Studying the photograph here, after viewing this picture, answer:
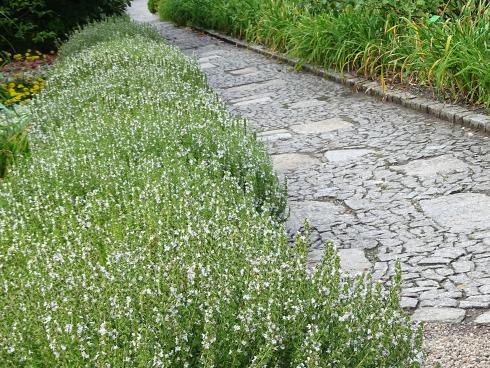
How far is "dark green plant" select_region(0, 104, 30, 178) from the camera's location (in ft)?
18.0

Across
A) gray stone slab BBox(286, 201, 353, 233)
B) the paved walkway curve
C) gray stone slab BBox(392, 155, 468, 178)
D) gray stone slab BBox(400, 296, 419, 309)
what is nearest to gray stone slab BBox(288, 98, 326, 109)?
the paved walkway curve

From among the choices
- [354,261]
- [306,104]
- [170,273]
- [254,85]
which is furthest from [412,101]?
[170,273]

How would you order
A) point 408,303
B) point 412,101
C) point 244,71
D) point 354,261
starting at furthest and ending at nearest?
point 244,71
point 412,101
point 354,261
point 408,303

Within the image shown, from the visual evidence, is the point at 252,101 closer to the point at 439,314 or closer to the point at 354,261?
the point at 354,261

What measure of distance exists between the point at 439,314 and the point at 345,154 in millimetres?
2608

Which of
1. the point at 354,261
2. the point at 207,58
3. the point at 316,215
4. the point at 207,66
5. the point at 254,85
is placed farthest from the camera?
the point at 207,58

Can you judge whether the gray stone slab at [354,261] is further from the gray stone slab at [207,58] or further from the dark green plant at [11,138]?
the gray stone slab at [207,58]

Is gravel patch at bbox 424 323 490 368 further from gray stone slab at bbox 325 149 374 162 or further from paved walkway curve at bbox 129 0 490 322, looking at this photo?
gray stone slab at bbox 325 149 374 162

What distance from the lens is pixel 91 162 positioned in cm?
416

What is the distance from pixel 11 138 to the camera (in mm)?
5742

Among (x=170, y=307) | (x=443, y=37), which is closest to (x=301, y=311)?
(x=170, y=307)

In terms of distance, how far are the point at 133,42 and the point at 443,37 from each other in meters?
3.77

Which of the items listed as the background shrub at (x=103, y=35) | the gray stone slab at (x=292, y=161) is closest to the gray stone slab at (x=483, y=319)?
the gray stone slab at (x=292, y=161)

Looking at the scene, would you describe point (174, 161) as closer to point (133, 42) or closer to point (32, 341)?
point (32, 341)
